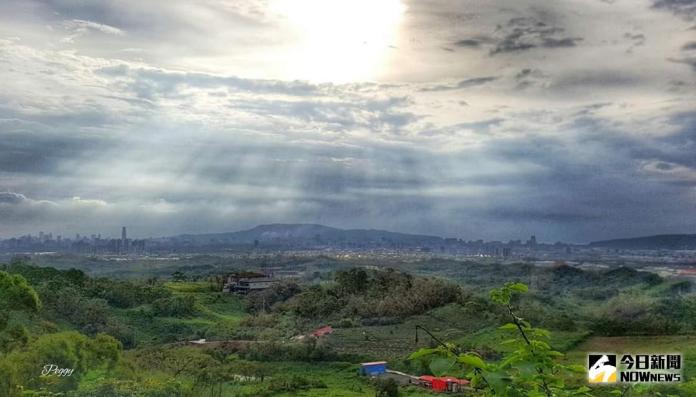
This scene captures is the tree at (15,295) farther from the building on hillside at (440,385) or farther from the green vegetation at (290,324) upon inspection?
the building on hillside at (440,385)

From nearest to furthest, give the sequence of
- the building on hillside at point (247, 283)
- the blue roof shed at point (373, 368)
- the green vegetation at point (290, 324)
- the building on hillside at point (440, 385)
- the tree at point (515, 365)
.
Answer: the tree at point (515, 365) < the building on hillside at point (440, 385) < the green vegetation at point (290, 324) < the blue roof shed at point (373, 368) < the building on hillside at point (247, 283)

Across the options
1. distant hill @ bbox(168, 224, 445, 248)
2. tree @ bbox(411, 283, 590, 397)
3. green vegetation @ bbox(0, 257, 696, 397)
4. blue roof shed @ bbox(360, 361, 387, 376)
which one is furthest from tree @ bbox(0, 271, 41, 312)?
distant hill @ bbox(168, 224, 445, 248)

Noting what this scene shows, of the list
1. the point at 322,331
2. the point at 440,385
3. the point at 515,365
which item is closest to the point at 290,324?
the point at 322,331

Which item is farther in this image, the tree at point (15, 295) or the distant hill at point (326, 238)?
the distant hill at point (326, 238)

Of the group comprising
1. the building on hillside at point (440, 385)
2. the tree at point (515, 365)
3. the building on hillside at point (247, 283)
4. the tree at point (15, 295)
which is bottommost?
the building on hillside at point (440, 385)

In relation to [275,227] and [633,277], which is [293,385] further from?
[275,227]

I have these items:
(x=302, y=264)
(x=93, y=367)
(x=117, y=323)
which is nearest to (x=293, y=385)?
(x=93, y=367)

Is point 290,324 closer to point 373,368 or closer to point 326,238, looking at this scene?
point 373,368

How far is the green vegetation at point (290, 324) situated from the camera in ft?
38.9

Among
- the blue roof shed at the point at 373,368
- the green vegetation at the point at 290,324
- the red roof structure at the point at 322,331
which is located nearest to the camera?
the green vegetation at the point at 290,324

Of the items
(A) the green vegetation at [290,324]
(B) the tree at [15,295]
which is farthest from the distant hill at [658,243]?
(B) the tree at [15,295]

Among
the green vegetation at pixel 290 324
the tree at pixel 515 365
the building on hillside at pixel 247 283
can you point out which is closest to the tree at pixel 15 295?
the green vegetation at pixel 290 324

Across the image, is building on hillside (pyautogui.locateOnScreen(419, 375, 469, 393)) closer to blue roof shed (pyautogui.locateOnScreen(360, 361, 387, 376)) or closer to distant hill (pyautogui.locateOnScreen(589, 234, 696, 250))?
blue roof shed (pyautogui.locateOnScreen(360, 361, 387, 376))

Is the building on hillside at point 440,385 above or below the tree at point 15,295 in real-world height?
below
